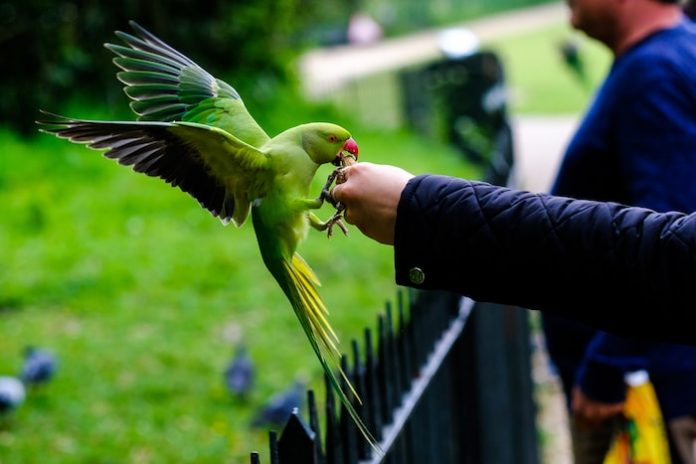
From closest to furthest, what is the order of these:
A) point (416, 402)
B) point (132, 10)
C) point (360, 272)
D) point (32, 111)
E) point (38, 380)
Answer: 1. point (416, 402)
2. point (38, 380)
3. point (360, 272)
4. point (32, 111)
5. point (132, 10)

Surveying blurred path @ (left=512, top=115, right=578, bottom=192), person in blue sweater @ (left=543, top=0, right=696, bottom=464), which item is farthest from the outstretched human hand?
blurred path @ (left=512, top=115, right=578, bottom=192)

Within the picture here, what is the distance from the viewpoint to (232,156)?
1.96 meters

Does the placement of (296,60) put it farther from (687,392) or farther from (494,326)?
(687,392)

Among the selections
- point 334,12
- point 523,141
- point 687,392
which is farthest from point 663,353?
point 334,12

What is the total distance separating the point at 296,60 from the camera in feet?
44.9

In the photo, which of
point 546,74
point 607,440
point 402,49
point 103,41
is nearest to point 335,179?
point 607,440

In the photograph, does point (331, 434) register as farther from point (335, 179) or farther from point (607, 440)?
point (607, 440)

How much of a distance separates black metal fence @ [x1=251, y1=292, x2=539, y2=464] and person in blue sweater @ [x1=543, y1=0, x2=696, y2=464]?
402mm

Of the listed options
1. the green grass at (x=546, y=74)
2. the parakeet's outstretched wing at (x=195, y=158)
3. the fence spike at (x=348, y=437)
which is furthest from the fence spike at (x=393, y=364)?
the green grass at (x=546, y=74)

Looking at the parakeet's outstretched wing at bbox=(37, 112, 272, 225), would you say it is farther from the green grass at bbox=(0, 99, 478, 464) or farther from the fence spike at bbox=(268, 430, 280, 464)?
the green grass at bbox=(0, 99, 478, 464)

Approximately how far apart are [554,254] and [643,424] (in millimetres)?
1697

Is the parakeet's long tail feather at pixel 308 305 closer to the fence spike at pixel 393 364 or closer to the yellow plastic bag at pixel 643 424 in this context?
the fence spike at pixel 393 364

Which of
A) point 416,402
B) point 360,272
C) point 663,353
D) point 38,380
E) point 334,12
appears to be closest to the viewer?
point 416,402

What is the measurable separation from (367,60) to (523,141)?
1074 centimetres
